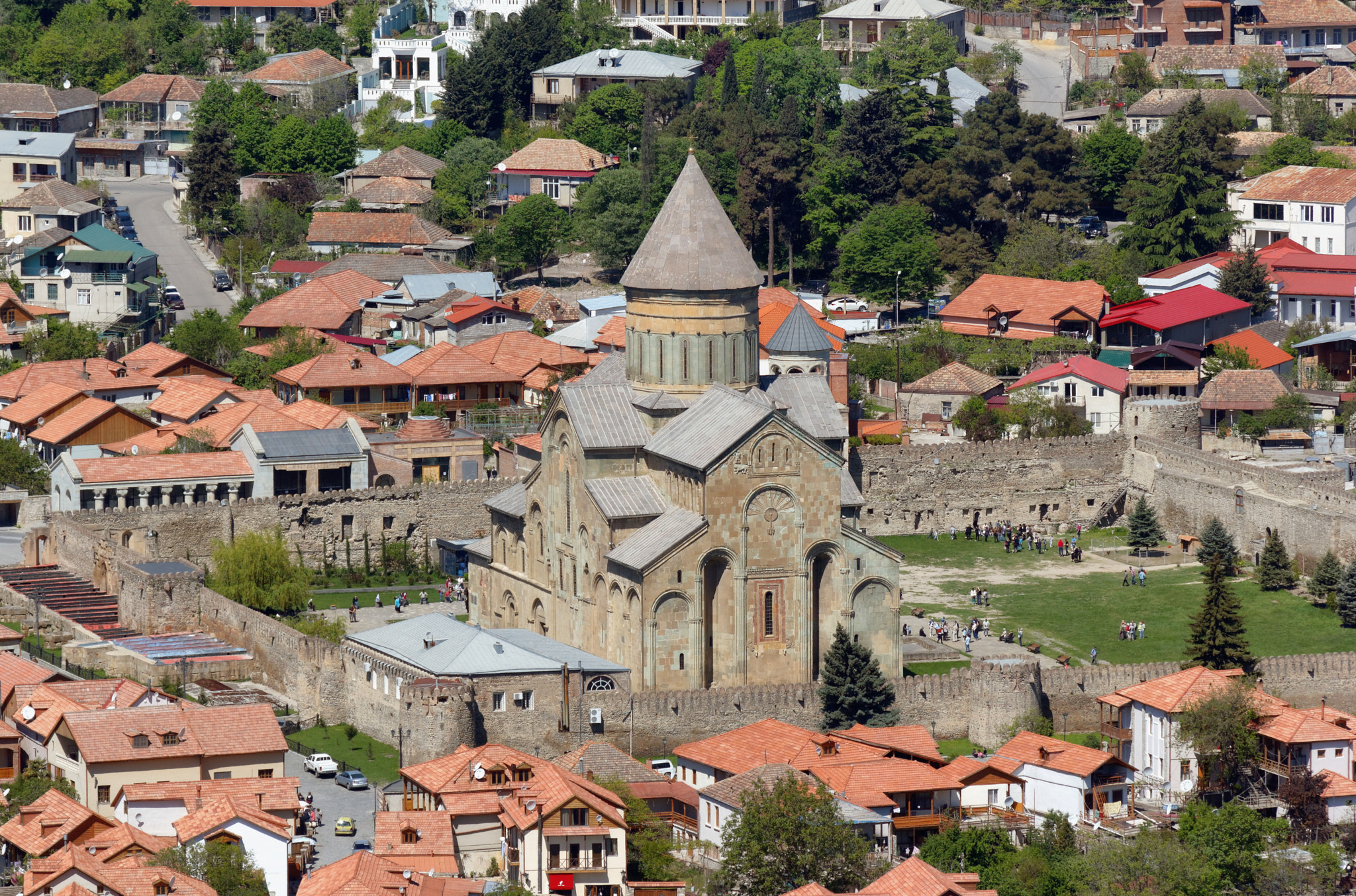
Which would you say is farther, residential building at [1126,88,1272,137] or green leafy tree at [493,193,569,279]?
residential building at [1126,88,1272,137]

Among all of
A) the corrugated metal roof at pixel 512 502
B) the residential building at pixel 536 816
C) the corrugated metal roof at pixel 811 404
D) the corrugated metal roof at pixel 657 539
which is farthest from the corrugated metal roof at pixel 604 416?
the residential building at pixel 536 816

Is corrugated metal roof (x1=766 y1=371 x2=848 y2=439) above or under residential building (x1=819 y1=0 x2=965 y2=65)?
under

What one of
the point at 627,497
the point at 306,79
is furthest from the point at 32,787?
the point at 306,79

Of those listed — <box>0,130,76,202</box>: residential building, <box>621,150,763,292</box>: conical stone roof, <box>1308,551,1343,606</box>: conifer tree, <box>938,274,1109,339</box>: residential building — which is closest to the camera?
<box>621,150,763,292</box>: conical stone roof

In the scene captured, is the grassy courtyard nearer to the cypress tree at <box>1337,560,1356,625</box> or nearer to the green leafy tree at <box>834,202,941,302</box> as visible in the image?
the cypress tree at <box>1337,560,1356,625</box>

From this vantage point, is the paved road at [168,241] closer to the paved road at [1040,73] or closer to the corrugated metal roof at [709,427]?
the paved road at [1040,73]

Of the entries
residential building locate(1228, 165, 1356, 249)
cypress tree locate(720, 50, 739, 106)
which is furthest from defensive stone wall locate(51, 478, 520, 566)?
residential building locate(1228, 165, 1356, 249)

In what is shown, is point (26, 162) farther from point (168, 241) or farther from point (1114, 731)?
point (1114, 731)
